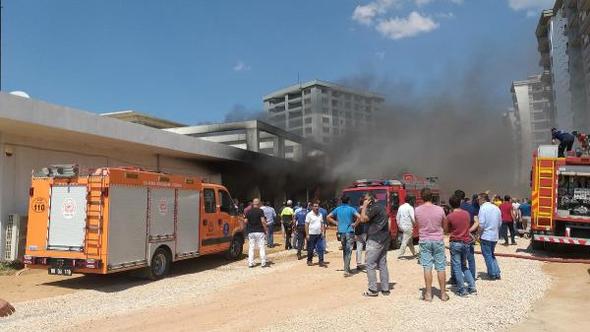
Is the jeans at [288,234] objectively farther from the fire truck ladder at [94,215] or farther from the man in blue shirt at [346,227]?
the fire truck ladder at [94,215]

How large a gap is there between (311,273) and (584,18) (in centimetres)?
3906

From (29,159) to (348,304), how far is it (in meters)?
10.6

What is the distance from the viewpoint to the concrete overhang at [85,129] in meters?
11.7

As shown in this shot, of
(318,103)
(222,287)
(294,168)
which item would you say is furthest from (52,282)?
(318,103)

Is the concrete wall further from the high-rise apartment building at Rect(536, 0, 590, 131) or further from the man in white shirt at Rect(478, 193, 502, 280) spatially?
the high-rise apartment building at Rect(536, 0, 590, 131)

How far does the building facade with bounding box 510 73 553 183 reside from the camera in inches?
2448

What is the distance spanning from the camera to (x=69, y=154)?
597 inches

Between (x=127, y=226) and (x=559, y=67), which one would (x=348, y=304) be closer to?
(x=127, y=226)

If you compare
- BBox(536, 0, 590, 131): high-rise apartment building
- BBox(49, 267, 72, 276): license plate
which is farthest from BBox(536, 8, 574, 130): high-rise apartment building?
BBox(49, 267, 72, 276): license plate

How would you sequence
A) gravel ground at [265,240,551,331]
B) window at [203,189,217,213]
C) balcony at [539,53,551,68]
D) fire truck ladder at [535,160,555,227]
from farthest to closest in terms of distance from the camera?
1. balcony at [539,53,551,68]
2. fire truck ladder at [535,160,555,227]
3. window at [203,189,217,213]
4. gravel ground at [265,240,551,331]

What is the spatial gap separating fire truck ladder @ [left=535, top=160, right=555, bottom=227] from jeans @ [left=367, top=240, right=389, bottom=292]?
724cm

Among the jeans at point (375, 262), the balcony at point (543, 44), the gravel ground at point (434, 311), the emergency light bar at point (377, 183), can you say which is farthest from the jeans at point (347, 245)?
the balcony at point (543, 44)

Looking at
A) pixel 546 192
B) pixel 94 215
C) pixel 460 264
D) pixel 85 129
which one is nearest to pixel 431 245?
pixel 460 264

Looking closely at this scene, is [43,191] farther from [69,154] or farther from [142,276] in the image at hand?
[69,154]
